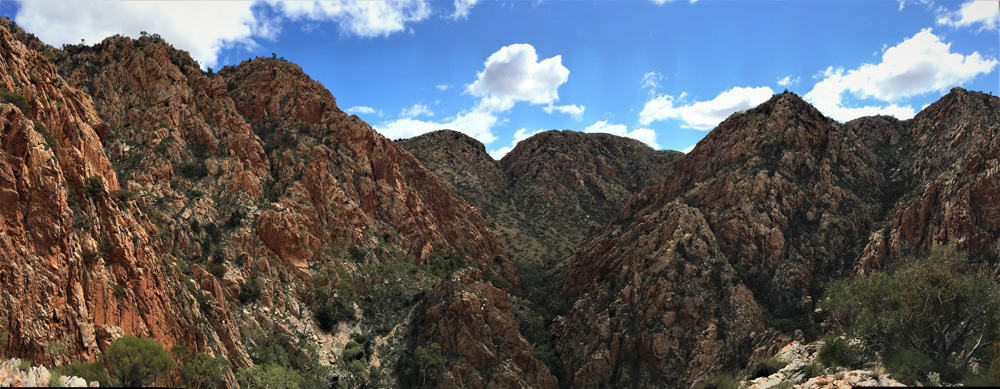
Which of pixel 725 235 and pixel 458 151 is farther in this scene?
pixel 458 151

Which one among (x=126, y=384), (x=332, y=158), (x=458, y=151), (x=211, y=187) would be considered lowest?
(x=126, y=384)

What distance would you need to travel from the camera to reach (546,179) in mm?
125688

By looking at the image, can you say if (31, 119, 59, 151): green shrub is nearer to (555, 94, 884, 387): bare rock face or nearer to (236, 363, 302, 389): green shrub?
(236, 363, 302, 389): green shrub

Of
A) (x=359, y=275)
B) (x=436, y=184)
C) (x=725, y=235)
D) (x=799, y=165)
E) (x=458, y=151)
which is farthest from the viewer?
(x=458, y=151)

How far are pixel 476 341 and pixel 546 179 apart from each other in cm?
7848

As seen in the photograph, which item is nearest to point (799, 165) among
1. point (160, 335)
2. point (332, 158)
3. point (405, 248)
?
point (405, 248)

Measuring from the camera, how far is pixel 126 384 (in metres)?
20.8

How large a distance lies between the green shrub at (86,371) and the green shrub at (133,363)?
35cm

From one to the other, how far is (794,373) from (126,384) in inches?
1348

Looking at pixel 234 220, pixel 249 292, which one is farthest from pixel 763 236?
pixel 234 220

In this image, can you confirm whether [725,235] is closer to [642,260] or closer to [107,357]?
[642,260]

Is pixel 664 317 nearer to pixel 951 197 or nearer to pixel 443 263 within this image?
pixel 951 197

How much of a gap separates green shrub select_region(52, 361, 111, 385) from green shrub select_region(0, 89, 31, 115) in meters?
15.3

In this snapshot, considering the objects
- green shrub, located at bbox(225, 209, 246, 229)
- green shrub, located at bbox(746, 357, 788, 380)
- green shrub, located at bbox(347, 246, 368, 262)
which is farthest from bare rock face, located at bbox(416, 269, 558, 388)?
green shrub, located at bbox(746, 357, 788, 380)
